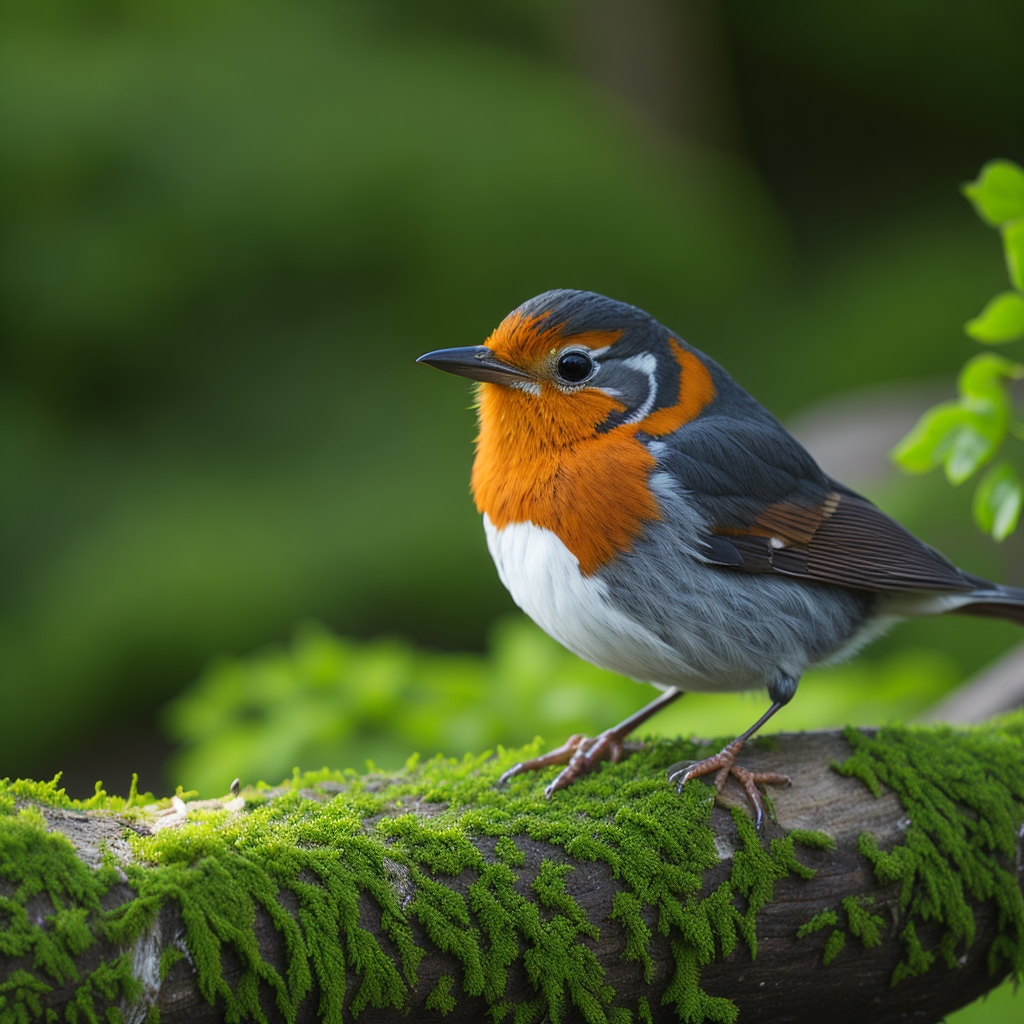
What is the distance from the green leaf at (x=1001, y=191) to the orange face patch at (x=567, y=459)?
84cm

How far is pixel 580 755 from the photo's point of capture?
105 inches

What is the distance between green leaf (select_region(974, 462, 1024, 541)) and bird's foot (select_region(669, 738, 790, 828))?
840 millimetres

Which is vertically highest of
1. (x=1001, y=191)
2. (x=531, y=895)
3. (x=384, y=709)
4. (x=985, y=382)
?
(x=1001, y=191)

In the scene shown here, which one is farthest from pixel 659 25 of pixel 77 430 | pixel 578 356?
pixel 578 356

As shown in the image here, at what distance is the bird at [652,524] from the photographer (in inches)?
98.9

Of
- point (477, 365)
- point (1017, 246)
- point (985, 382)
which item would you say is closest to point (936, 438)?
point (985, 382)

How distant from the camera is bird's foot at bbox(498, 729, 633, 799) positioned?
2.64 metres

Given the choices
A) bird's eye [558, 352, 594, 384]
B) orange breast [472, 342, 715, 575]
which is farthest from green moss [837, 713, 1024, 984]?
bird's eye [558, 352, 594, 384]

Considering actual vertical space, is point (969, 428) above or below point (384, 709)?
above

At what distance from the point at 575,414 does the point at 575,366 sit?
0.12m

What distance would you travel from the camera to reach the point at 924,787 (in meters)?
2.65

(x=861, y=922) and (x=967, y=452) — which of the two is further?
(x=967, y=452)

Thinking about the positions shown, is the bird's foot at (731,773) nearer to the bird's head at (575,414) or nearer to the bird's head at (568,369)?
the bird's head at (575,414)

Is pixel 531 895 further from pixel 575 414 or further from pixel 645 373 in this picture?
pixel 645 373
